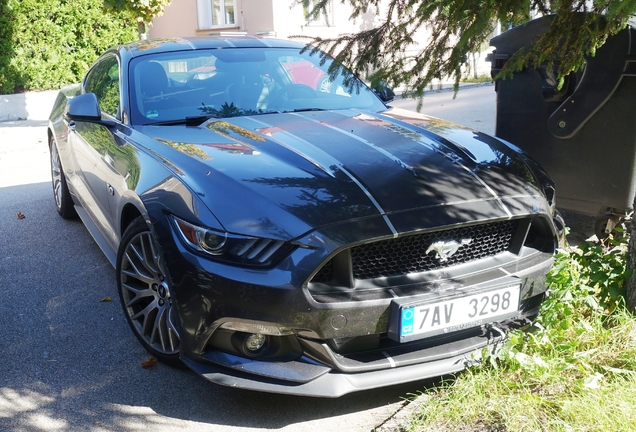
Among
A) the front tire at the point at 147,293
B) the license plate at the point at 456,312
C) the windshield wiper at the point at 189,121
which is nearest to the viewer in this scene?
the license plate at the point at 456,312

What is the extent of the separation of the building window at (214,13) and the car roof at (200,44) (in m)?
14.0

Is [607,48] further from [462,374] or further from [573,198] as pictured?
[462,374]

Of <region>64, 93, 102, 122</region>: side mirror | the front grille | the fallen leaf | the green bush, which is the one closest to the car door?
<region>64, 93, 102, 122</region>: side mirror

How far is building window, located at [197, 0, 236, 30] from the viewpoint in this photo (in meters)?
18.4

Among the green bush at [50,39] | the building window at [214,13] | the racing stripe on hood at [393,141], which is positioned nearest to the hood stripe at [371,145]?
the racing stripe on hood at [393,141]

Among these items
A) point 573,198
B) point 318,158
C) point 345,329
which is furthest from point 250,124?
point 573,198

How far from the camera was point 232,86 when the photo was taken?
4.24 meters

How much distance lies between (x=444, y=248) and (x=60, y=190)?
4015mm

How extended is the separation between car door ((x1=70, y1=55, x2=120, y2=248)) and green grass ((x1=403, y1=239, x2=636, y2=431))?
6.80ft

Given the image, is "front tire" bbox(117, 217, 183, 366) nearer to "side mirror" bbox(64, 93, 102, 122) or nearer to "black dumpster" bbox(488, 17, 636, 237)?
"side mirror" bbox(64, 93, 102, 122)

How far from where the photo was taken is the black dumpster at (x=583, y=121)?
436 cm

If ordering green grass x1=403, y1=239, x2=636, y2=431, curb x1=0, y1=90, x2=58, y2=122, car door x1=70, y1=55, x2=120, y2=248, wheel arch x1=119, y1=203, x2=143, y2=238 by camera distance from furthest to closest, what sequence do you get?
curb x1=0, y1=90, x2=58, y2=122, car door x1=70, y1=55, x2=120, y2=248, wheel arch x1=119, y1=203, x2=143, y2=238, green grass x1=403, y1=239, x2=636, y2=431

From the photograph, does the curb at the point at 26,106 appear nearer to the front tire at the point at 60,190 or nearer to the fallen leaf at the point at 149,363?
the front tire at the point at 60,190

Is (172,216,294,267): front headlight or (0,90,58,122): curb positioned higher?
(172,216,294,267): front headlight
